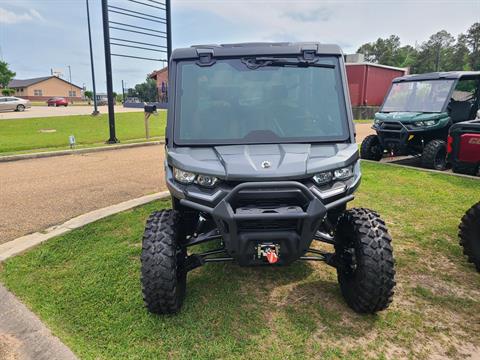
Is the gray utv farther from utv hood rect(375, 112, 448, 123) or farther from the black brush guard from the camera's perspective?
utv hood rect(375, 112, 448, 123)

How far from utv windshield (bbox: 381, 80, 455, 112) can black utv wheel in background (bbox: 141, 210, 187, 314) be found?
27.8 feet

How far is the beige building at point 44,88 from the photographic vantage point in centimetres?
8350

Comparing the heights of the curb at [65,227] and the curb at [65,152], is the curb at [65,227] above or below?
above

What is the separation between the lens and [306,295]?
337 cm

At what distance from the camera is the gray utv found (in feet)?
8.91

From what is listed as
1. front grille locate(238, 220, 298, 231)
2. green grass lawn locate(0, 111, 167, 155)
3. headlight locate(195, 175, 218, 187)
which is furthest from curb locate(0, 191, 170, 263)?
green grass lawn locate(0, 111, 167, 155)

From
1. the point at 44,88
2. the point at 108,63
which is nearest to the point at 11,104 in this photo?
the point at 108,63

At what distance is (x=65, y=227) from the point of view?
5.06 meters

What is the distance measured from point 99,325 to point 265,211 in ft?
5.29

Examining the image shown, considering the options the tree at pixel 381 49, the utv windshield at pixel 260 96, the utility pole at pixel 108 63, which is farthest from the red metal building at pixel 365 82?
the tree at pixel 381 49

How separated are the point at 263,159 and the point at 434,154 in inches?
284

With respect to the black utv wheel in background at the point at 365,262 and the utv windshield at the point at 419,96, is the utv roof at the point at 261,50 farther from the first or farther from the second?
the utv windshield at the point at 419,96

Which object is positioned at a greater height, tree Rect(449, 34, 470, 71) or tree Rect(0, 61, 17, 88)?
tree Rect(449, 34, 470, 71)

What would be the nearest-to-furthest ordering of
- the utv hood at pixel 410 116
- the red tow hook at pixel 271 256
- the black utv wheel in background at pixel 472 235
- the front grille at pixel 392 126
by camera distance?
the red tow hook at pixel 271 256 → the black utv wheel in background at pixel 472 235 → the utv hood at pixel 410 116 → the front grille at pixel 392 126
